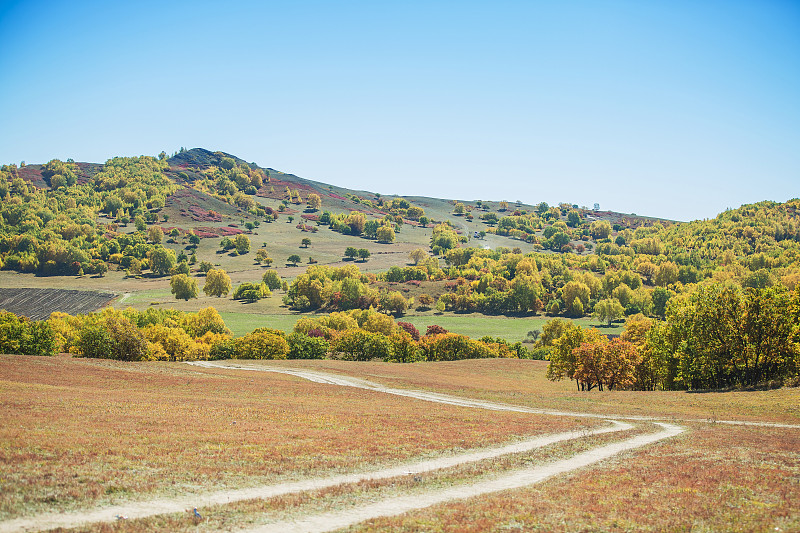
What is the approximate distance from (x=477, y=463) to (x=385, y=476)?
4.26 meters

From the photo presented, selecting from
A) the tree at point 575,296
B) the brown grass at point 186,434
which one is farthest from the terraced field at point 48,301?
the tree at point 575,296

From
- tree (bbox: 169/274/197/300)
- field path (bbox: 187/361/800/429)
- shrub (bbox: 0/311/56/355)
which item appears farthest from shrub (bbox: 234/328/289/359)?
tree (bbox: 169/274/197/300)

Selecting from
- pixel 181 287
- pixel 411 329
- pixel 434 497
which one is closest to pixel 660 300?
pixel 411 329

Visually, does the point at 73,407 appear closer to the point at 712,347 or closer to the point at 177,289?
the point at 712,347

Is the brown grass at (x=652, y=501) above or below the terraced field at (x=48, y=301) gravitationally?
above

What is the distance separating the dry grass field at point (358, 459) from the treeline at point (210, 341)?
92.5 ft

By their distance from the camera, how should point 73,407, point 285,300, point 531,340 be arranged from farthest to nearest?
point 285,300 → point 531,340 → point 73,407

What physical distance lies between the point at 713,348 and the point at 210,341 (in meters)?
79.9

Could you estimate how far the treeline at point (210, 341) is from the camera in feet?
212

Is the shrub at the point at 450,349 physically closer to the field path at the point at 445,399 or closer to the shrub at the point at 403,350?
the shrub at the point at 403,350

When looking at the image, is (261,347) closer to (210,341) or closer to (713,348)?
(210,341)

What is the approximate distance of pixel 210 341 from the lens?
9512cm

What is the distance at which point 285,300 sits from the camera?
169 metres

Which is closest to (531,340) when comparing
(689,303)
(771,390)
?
(689,303)
